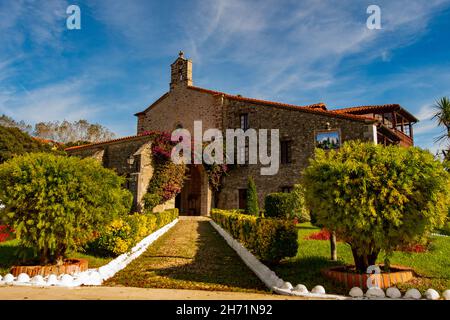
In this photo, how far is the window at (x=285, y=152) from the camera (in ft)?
79.0

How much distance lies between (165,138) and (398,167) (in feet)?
68.9

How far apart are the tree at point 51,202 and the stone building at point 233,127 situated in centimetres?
1292

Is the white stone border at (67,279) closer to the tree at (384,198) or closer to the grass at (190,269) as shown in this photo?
the grass at (190,269)

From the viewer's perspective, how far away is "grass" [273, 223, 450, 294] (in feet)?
22.7

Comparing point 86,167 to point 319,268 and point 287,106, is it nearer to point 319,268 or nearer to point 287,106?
point 319,268

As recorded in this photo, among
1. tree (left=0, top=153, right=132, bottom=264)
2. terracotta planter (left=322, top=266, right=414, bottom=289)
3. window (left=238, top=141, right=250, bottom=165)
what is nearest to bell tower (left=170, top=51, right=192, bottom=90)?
window (left=238, top=141, right=250, bottom=165)

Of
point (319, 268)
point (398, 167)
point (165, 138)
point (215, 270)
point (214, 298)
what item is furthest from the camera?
point (165, 138)

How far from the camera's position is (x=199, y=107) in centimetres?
2889

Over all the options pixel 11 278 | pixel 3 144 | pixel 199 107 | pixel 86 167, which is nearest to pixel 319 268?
pixel 86 167

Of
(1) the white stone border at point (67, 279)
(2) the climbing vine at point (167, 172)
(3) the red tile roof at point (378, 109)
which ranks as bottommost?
(1) the white stone border at point (67, 279)

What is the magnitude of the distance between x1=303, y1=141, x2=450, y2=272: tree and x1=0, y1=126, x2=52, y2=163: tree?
3236 cm

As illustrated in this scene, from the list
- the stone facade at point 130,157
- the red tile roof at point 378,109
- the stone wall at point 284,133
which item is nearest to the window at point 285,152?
the stone wall at point 284,133

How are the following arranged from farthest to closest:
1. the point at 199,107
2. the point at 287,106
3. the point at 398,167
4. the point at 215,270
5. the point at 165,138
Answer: the point at 199,107, the point at 165,138, the point at 287,106, the point at 215,270, the point at 398,167

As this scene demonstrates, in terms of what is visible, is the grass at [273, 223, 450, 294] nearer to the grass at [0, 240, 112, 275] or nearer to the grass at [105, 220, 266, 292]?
the grass at [105, 220, 266, 292]
